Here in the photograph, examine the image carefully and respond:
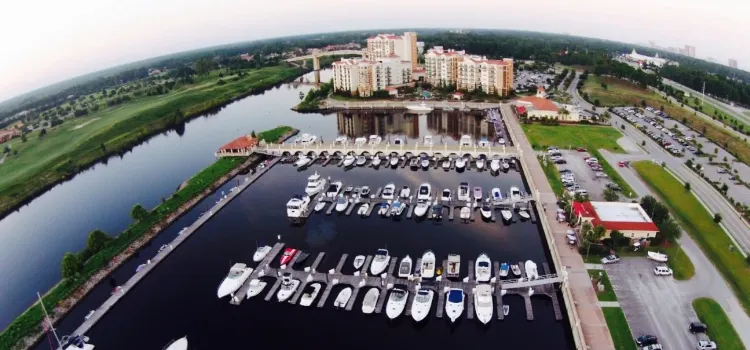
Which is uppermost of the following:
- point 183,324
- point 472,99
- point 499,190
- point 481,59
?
point 481,59

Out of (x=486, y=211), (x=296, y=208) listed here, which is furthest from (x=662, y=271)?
(x=296, y=208)

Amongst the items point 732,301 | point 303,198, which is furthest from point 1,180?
point 732,301

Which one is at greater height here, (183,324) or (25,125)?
(25,125)

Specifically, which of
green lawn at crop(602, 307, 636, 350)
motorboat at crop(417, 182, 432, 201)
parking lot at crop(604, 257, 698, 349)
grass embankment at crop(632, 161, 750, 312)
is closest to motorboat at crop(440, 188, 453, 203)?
motorboat at crop(417, 182, 432, 201)

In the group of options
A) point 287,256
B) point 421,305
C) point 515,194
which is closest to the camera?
point 421,305

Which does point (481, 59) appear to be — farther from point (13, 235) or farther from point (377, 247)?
point (13, 235)

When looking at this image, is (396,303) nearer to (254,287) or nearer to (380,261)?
(380,261)

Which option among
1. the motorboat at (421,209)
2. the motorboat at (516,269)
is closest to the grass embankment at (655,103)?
the motorboat at (516,269)
